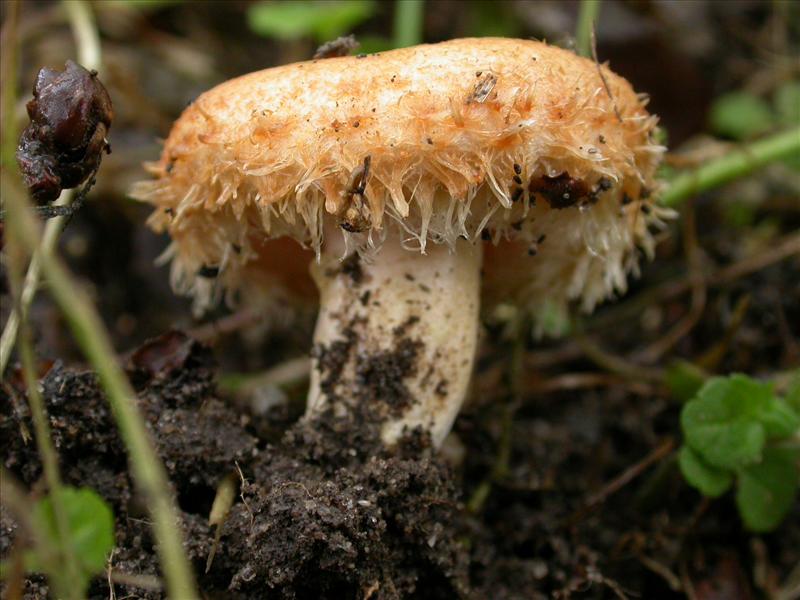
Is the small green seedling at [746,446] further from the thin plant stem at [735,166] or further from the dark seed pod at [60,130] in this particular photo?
the dark seed pod at [60,130]

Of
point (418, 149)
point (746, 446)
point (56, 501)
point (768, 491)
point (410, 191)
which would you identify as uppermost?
point (418, 149)

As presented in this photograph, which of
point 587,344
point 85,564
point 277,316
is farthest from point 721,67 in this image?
point 85,564

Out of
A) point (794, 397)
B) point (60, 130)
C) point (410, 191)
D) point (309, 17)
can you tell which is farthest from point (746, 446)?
point (309, 17)

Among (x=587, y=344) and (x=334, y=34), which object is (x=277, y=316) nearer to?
(x=587, y=344)

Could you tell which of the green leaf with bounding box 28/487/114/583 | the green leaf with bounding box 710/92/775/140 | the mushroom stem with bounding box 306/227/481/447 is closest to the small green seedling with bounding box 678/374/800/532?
the mushroom stem with bounding box 306/227/481/447

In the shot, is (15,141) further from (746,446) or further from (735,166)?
(735,166)

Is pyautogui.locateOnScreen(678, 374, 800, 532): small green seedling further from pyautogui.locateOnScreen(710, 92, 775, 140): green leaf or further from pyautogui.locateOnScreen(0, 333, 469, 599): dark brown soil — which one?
pyautogui.locateOnScreen(710, 92, 775, 140): green leaf

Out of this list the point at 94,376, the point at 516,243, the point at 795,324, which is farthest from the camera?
the point at 795,324
